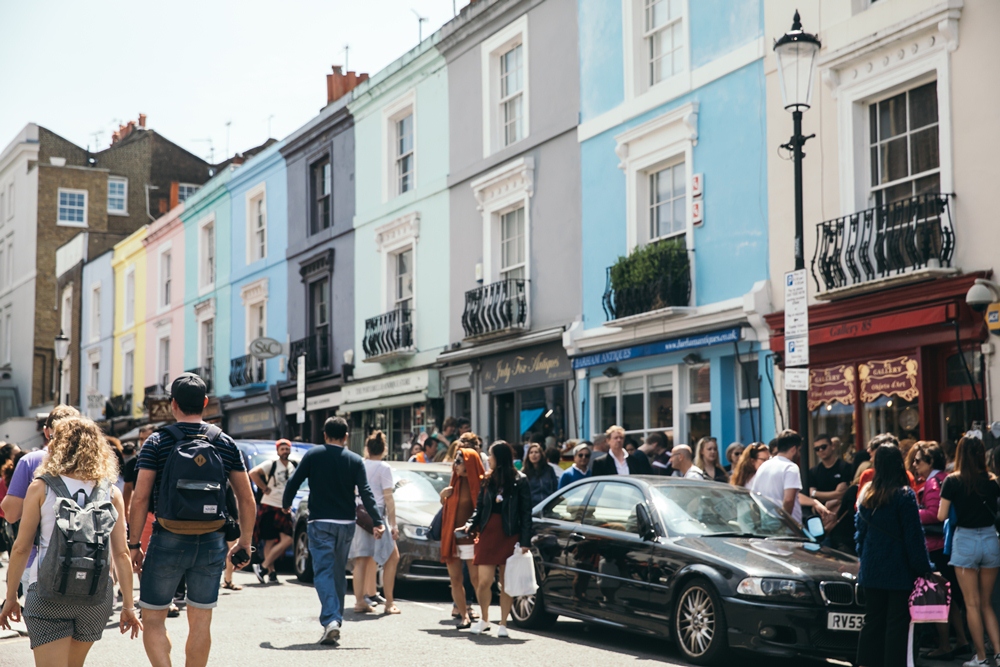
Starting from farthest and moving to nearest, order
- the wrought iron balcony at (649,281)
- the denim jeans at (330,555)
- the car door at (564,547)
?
the wrought iron balcony at (649,281) < the car door at (564,547) < the denim jeans at (330,555)

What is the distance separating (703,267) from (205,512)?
11.3 m

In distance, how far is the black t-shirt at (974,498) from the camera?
9445 mm

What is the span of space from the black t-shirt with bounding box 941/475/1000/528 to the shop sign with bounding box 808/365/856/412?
5477 mm

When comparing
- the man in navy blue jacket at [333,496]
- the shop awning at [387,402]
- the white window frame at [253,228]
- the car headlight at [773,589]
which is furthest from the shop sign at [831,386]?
the white window frame at [253,228]

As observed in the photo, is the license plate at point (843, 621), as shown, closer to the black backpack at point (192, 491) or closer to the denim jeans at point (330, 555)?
the denim jeans at point (330, 555)

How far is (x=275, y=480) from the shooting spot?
16328mm

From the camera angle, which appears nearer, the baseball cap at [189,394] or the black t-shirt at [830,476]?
the baseball cap at [189,394]

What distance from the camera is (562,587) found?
11.2 metres

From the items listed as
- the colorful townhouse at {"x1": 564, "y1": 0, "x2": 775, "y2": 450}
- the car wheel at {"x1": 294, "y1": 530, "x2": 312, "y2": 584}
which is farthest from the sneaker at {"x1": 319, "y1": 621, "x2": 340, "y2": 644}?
the colorful townhouse at {"x1": 564, "y1": 0, "x2": 775, "y2": 450}

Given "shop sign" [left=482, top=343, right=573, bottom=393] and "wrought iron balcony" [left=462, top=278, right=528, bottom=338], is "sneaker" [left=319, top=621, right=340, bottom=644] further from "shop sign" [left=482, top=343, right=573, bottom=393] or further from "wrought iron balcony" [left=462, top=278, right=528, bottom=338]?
"wrought iron balcony" [left=462, top=278, right=528, bottom=338]

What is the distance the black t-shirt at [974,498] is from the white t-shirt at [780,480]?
7.93 feet

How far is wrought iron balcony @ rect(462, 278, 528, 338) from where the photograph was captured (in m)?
21.4

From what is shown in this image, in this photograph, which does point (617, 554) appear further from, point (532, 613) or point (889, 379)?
point (889, 379)

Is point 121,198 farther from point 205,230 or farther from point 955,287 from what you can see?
point 955,287
